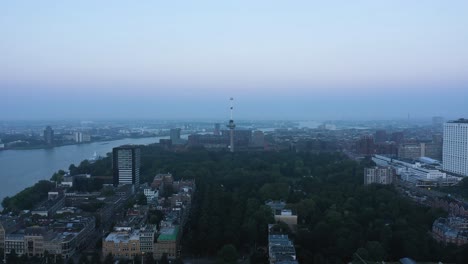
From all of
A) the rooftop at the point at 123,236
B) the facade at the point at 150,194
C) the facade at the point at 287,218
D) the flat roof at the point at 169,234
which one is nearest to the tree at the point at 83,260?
the rooftop at the point at 123,236

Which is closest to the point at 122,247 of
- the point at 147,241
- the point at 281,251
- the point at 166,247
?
the point at 147,241

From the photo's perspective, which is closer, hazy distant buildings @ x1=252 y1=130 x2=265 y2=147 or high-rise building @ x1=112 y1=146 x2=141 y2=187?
high-rise building @ x1=112 y1=146 x2=141 y2=187

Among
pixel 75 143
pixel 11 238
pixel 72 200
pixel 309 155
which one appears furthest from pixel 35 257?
pixel 75 143

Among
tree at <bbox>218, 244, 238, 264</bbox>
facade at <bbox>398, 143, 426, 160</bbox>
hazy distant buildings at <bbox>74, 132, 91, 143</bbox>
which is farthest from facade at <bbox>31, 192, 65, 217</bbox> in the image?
hazy distant buildings at <bbox>74, 132, 91, 143</bbox>

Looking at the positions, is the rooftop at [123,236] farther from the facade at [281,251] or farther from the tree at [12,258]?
the facade at [281,251]

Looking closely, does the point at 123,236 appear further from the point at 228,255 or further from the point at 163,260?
the point at 228,255

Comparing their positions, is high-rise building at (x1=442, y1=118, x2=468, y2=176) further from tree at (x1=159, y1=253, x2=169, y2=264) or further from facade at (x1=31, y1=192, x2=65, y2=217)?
facade at (x1=31, y1=192, x2=65, y2=217)
